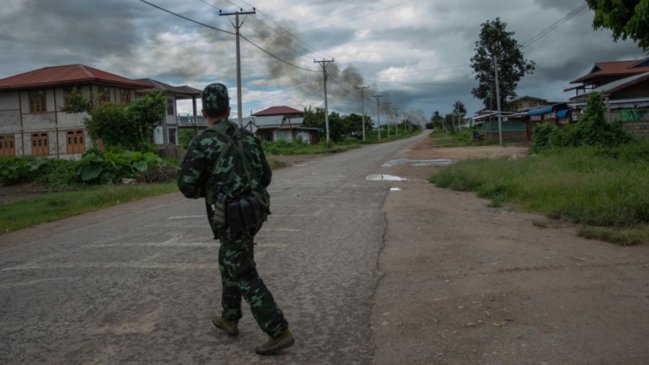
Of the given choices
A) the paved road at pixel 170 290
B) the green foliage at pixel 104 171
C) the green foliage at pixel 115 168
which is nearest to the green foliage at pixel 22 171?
the green foliage at pixel 104 171

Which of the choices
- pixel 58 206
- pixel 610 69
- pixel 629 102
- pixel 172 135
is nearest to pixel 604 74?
pixel 610 69

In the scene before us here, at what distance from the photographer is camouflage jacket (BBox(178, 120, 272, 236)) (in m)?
3.71

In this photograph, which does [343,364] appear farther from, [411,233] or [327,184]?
[327,184]

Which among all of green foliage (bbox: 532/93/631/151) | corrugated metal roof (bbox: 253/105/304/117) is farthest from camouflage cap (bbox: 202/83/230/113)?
corrugated metal roof (bbox: 253/105/304/117)

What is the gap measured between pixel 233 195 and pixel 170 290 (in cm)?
201

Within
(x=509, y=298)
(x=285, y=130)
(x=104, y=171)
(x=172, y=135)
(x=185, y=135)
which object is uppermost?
(x=285, y=130)

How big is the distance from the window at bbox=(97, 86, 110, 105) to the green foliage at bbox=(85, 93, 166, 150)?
32.4ft

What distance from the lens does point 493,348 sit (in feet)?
11.9

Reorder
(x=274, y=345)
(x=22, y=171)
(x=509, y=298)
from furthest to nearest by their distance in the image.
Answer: (x=22, y=171)
(x=509, y=298)
(x=274, y=345)

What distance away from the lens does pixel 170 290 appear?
5.28 metres

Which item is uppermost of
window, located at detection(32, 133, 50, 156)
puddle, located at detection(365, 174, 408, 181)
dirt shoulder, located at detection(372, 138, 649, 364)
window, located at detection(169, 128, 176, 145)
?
window, located at detection(169, 128, 176, 145)

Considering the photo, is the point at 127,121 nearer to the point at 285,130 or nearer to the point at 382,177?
the point at 382,177

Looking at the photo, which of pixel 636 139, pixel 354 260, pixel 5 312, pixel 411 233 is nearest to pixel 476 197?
pixel 411 233

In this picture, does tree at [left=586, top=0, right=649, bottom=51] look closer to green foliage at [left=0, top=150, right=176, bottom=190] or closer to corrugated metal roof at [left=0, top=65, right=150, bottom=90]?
green foliage at [left=0, top=150, right=176, bottom=190]
